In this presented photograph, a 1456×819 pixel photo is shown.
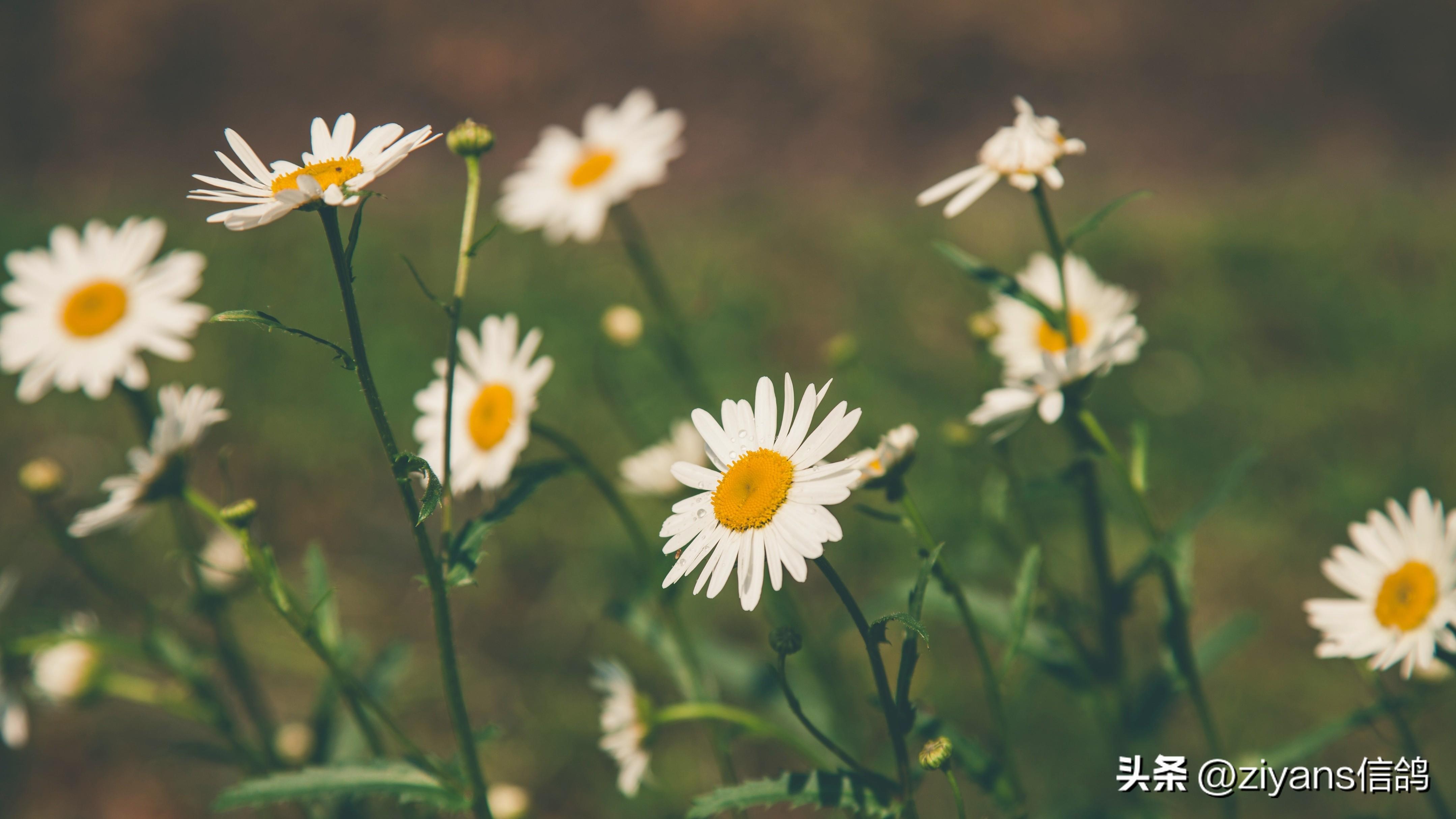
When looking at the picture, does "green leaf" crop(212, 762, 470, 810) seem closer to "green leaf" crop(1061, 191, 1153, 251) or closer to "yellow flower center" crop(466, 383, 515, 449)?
"yellow flower center" crop(466, 383, 515, 449)

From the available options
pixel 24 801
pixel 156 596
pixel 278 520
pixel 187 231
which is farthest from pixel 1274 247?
pixel 187 231

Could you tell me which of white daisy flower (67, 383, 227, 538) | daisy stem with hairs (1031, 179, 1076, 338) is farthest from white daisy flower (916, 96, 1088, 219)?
white daisy flower (67, 383, 227, 538)

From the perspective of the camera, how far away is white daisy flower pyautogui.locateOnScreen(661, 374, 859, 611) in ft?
3.58

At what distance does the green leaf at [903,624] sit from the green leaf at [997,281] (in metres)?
0.46

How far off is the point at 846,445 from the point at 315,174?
1469 millimetres

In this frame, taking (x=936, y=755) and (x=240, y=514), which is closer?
(x=936, y=755)

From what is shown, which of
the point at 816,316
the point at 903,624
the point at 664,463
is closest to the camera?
the point at 903,624

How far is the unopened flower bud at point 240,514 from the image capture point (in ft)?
4.17

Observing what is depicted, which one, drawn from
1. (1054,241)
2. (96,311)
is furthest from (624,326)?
(1054,241)

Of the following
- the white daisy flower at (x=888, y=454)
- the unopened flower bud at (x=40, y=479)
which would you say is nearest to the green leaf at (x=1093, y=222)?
the white daisy flower at (x=888, y=454)

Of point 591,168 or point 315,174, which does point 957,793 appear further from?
point 591,168

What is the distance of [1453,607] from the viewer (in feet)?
4.18

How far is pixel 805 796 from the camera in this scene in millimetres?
1233

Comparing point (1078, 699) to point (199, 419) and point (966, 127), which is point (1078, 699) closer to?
point (199, 419)
